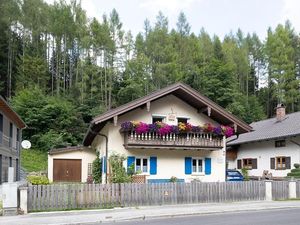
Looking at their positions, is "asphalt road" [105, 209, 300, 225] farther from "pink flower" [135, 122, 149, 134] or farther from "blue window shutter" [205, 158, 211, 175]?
"blue window shutter" [205, 158, 211, 175]

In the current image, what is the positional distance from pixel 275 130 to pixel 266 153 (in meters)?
2.10

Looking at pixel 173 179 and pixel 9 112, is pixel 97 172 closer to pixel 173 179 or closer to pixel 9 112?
pixel 173 179

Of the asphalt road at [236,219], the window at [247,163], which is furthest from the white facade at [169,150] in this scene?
the window at [247,163]

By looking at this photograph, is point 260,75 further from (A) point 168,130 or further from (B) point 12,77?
(A) point 168,130

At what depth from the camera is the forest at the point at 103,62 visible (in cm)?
5538

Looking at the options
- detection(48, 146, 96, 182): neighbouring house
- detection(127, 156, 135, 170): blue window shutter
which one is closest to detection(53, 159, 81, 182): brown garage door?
detection(48, 146, 96, 182): neighbouring house

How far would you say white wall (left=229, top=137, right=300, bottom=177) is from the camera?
104ft

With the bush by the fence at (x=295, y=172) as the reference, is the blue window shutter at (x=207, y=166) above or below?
above

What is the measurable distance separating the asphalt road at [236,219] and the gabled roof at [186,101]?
9661 mm

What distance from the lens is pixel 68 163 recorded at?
114ft

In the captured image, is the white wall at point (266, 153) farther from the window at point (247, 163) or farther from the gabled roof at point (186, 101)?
the gabled roof at point (186, 101)

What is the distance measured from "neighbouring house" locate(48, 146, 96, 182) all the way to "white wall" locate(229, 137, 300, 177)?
47.3ft

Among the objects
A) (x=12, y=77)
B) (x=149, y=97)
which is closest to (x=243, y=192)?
(x=149, y=97)

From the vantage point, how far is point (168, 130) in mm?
23281
